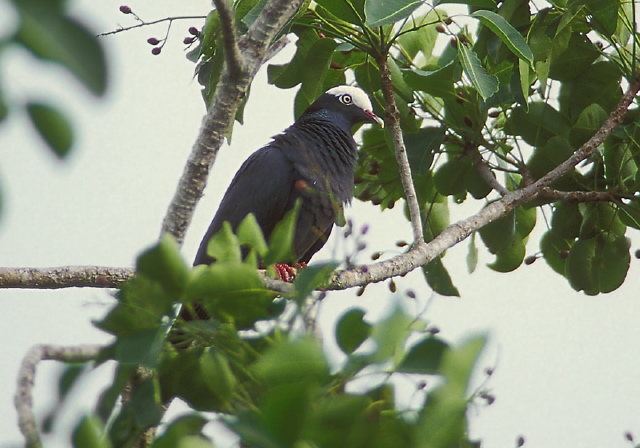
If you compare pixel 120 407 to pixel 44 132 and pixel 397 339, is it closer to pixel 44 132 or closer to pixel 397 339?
pixel 397 339

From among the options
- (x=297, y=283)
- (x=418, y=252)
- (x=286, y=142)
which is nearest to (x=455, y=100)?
(x=418, y=252)

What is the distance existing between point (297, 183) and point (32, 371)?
2.06m

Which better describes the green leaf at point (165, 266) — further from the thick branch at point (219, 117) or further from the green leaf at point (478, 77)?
the green leaf at point (478, 77)

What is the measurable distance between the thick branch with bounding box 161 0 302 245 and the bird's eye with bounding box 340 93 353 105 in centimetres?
165

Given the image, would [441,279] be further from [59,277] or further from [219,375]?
[219,375]

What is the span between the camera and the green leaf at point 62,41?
0.36m

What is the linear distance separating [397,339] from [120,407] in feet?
1.12

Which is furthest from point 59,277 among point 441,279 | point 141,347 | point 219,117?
point 441,279

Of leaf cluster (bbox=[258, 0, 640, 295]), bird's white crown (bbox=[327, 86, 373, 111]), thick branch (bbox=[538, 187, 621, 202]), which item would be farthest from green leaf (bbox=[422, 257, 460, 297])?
bird's white crown (bbox=[327, 86, 373, 111])

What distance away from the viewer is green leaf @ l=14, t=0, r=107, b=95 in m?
0.36

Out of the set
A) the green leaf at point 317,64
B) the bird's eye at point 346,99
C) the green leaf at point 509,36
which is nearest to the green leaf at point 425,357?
the green leaf at point 509,36

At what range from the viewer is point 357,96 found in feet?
10.9

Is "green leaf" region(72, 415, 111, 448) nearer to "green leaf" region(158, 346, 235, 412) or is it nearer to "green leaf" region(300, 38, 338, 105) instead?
"green leaf" region(158, 346, 235, 412)

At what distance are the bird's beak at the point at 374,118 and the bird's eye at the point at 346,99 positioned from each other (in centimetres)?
16
